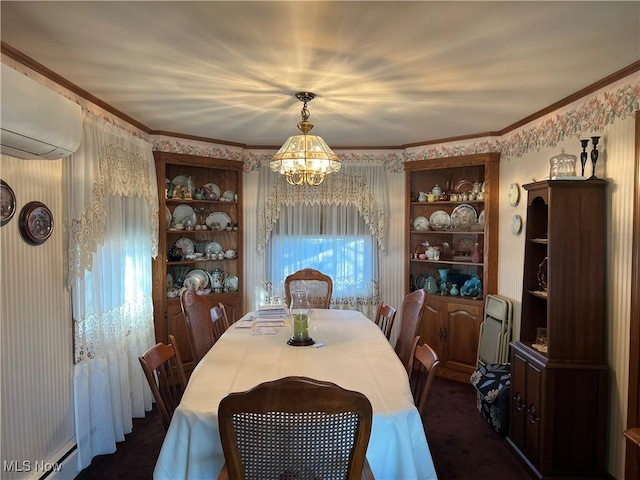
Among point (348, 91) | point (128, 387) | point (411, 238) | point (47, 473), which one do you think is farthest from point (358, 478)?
point (411, 238)

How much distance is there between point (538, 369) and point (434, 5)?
6.88ft

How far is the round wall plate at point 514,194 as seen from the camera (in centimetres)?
355

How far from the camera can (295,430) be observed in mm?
1370

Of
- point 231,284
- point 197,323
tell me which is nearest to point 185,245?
point 231,284

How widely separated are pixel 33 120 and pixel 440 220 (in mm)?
3616

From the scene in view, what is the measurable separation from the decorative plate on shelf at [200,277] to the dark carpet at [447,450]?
1.28 m

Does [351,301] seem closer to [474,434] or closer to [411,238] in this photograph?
[411,238]

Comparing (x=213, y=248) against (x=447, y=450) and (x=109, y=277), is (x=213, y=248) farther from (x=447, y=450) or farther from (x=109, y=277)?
(x=447, y=450)

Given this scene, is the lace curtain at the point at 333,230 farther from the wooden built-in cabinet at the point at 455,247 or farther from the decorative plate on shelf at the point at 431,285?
the decorative plate on shelf at the point at 431,285

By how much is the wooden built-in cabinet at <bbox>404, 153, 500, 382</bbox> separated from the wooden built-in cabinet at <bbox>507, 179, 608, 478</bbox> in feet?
4.63

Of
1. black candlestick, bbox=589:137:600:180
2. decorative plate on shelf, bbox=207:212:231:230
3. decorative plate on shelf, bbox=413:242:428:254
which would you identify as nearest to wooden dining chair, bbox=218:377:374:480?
black candlestick, bbox=589:137:600:180

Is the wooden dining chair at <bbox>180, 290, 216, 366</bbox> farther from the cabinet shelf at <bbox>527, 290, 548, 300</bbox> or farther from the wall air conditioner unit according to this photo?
the cabinet shelf at <bbox>527, 290, 548, 300</bbox>

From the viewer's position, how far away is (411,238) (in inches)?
182

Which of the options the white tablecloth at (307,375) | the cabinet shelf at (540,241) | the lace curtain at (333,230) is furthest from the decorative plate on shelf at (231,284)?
the cabinet shelf at (540,241)
